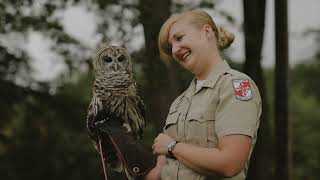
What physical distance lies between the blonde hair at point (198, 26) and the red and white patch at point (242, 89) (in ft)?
0.73

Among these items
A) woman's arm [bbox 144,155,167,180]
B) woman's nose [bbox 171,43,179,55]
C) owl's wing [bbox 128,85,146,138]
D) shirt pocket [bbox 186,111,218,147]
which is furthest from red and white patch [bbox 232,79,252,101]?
owl's wing [bbox 128,85,146,138]

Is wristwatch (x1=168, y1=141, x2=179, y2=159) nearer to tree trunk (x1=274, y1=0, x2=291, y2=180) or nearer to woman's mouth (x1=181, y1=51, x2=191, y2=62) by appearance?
woman's mouth (x1=181, y1=51, x2=191, y2=62)

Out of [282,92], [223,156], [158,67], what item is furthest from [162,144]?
[282,92]

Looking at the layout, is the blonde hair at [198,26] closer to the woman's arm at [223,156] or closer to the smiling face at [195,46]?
the smiling face at [195,46]

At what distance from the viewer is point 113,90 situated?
7.99 feet

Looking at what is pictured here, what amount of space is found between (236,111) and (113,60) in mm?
580

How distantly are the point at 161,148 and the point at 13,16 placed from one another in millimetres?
4597

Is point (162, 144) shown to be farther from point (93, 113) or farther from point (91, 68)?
point (91, 68)

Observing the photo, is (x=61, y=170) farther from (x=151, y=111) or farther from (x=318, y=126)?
(x=318, y=126)

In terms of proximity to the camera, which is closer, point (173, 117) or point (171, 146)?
point (171, 146)

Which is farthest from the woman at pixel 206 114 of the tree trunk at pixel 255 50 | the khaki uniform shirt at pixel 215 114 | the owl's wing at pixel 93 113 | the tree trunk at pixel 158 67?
the tree trunk at pixel 255 50

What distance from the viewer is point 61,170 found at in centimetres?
1025

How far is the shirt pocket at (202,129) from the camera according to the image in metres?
2.15

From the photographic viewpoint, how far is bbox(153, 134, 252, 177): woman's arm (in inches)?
80.1
